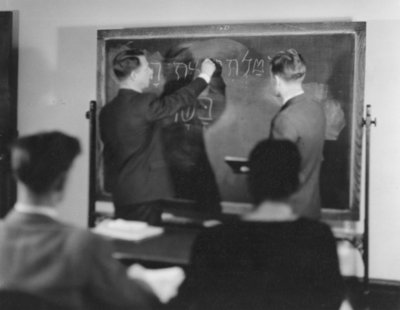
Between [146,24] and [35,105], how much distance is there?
2.14 ft

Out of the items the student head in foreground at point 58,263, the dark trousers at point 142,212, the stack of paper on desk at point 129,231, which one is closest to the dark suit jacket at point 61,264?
the student head in foreground at point 58,263

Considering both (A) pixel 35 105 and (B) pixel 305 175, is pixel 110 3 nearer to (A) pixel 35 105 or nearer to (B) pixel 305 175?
(A) pixel 35 105

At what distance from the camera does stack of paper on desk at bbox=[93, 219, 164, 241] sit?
1966mm

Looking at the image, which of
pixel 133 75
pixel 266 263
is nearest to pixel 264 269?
pixel 266 263

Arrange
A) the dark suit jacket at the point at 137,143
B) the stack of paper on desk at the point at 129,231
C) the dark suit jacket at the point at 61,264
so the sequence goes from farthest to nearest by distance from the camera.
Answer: the dark suit jacket at the point at 137,143
the stack of paper on desk at the point at 129,231
the dark suit jacket at the point at 61,264

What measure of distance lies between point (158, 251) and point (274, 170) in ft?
1.62

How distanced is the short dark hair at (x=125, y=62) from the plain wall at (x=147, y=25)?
0.40 feet

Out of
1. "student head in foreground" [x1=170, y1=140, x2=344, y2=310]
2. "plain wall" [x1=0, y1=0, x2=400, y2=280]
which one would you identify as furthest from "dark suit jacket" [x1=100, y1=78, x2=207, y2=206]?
"student head in foreground" [x1=170, y1=140, x2=344, y2=310]

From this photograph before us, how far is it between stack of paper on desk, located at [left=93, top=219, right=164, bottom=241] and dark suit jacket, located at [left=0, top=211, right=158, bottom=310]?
0.50 meters

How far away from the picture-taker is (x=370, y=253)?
2.17 m

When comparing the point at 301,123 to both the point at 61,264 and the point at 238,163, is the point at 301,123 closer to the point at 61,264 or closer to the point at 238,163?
the point at 238,163

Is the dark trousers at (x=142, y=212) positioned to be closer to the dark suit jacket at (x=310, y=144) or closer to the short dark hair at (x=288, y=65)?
the dark suit jacket at (x=310, y=144)

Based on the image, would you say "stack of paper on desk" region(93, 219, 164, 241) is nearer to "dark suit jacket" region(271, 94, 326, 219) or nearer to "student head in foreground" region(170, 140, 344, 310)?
"student head in foreground" region(170, 140, 344, 310)

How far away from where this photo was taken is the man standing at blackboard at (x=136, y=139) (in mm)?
2359
